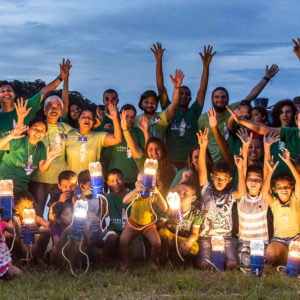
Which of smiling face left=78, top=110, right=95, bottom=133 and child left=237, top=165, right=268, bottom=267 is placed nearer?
child left=237, top=165, right=268, bottom=267

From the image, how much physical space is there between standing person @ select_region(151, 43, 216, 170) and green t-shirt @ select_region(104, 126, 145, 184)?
0.76 meters

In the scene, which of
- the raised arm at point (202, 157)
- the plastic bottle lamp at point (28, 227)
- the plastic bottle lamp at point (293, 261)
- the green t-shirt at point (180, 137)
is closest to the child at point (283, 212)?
the plastic bottle lamp at point (293, 261)

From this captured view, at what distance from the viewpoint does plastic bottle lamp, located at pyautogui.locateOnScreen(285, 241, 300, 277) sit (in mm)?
8156

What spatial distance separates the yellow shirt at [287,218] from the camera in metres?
8.63

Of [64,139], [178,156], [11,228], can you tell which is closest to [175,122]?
[178,156]

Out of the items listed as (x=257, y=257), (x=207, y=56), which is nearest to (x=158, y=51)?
(x=207, y=56)

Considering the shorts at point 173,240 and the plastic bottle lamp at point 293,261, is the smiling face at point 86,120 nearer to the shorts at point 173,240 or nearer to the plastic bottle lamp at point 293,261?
the shorts at point 173,240

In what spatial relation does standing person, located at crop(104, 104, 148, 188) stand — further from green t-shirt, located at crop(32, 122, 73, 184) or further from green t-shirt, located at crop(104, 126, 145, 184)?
green t-shirt, located at crop(32, 122, 73, 184)

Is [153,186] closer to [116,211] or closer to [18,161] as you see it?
[116,211]

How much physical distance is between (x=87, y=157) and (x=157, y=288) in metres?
2.83

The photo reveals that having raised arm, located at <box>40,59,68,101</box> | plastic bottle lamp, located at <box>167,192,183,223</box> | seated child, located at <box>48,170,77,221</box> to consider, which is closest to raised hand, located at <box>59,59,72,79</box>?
raised arm, located at <box>40,59,68,101</box>

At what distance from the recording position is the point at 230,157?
32.8ft

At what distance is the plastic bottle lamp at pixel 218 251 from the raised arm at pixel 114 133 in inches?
90.9

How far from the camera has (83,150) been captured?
31.7 ft
